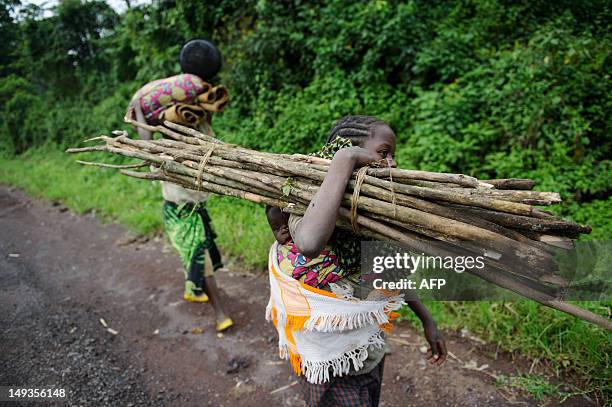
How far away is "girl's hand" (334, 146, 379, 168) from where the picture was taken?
50.0 inches

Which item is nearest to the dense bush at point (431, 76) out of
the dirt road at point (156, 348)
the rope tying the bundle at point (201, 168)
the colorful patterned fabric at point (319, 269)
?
the dirt road at point (156, 348)

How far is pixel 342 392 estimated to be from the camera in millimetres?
1585

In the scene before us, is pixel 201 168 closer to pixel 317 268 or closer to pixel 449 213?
pixel 317 268

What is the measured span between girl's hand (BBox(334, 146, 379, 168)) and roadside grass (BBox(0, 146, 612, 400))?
6.38 feet

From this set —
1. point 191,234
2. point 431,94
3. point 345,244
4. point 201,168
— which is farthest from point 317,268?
point 431,94

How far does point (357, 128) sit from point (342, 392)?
3.35ft

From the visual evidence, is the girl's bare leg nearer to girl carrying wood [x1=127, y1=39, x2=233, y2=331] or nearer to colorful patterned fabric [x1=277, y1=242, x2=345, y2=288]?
girl carrying wood [x1=127, y1=39, x2=233, y2=331]

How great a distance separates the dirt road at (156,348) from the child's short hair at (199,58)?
1.97m

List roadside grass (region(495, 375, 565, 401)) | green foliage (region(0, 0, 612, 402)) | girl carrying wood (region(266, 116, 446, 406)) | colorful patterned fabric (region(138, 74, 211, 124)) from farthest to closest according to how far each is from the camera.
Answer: green foliage (region(0, 0, 612, 402)) → colorful patterned fabric (region(138, 74, 211, 124)) → roadside grass (region(495, 375, 565, 401)) → girl carrying wood (region(266, 116, 446, 406))

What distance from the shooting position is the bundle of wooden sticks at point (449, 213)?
43.0 inches

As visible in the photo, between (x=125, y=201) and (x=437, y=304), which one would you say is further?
(x=125, y=201)

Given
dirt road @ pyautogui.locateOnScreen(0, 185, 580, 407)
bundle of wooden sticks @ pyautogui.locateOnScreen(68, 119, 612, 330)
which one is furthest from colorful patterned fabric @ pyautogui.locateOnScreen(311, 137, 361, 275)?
dirt road @ pyautogui.locateOnScreen(0, 185, 580, 407)

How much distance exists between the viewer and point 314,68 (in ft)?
19.1

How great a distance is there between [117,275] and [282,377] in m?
2.50
